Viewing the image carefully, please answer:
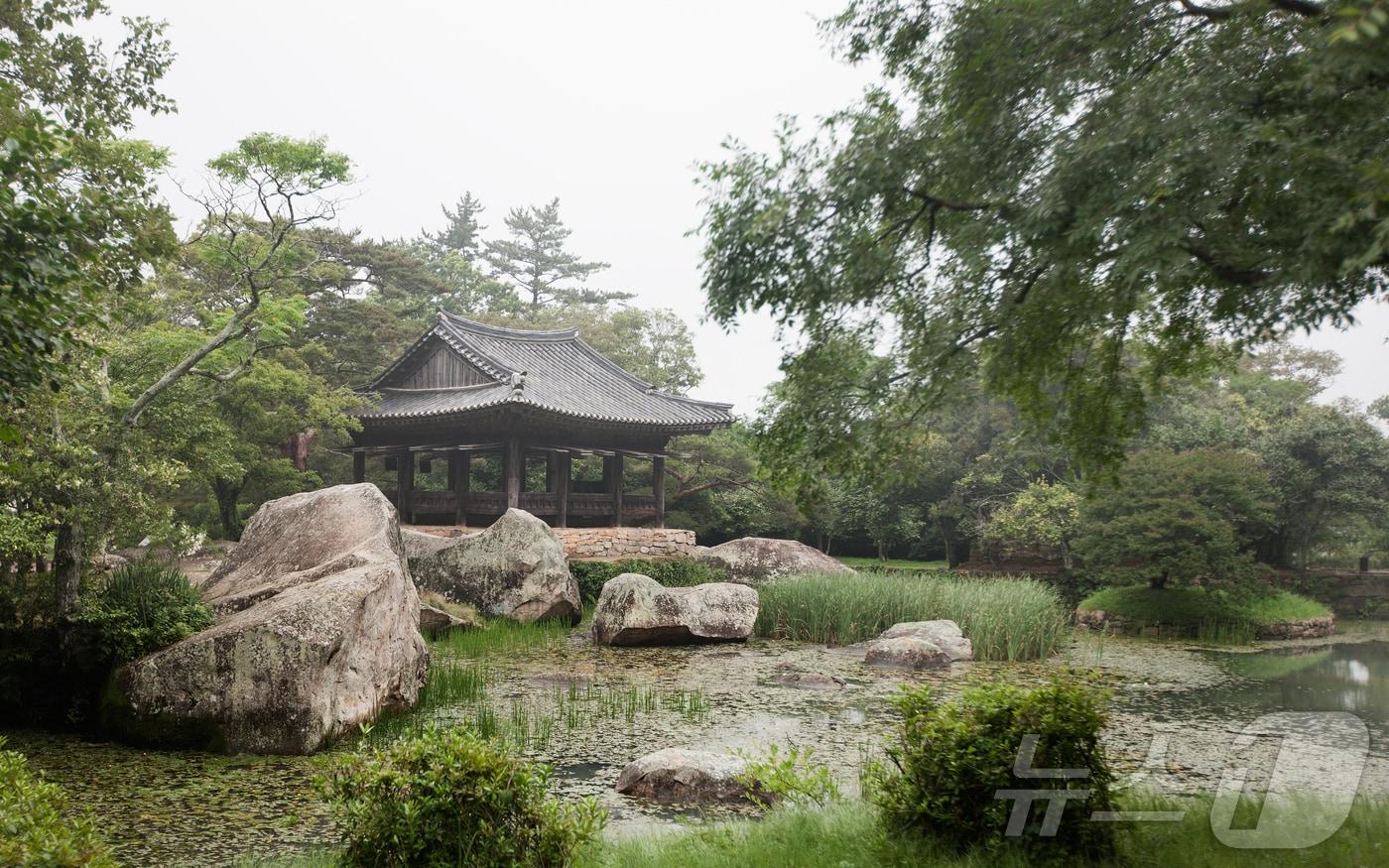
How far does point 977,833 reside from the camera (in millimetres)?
3383

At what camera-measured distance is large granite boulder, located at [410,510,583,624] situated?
12.0m

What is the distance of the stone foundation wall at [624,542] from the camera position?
16734 mm

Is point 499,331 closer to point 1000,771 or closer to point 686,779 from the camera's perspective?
point 686,779

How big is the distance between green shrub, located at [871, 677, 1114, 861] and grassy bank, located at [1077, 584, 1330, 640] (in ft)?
42.5

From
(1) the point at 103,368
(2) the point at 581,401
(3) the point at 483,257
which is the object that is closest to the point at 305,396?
(2) the point at 581,401

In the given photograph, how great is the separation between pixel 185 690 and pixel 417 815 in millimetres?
3668

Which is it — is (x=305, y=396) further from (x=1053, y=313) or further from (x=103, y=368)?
(x=1053, y=313)

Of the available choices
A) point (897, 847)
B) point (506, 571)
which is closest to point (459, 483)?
point (506, 571)

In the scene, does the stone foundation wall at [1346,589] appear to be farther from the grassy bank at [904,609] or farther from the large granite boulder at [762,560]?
the large granite boulder at [762,560]

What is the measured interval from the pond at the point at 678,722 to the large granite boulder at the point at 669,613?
0.24m

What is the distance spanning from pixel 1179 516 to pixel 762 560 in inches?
268

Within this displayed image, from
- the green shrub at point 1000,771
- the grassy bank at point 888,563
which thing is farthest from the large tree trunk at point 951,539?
the green shrub at point 1000,771

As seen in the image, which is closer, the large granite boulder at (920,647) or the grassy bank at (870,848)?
the grassy bank at (870,848)

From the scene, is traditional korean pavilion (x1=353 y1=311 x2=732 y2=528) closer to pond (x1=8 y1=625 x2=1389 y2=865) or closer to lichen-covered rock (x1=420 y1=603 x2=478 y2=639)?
lichen-covered rock (x1=420 y1=603 x2=478 y2=639)
